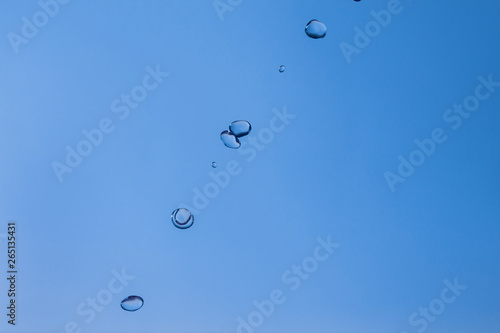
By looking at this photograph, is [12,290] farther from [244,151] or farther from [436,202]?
[436,202]

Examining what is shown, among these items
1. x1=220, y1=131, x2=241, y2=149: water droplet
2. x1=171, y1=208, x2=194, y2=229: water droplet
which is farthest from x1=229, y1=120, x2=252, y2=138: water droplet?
x1=171, y1=208, x2=194, y2=229: water droplet

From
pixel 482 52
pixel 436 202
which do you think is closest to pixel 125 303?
pixel 436 202

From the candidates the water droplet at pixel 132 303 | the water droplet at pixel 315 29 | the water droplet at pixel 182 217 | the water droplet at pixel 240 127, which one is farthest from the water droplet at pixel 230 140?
the water droplet at pixel 132 303

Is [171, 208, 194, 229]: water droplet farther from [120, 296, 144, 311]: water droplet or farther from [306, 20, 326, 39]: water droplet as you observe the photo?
[306, 20, 326, 39]: water droplet

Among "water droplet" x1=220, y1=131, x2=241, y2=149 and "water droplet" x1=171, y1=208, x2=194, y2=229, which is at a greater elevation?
"water droplet" x1=220, y1=131, x2=241, y2=149

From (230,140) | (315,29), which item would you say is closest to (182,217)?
(230,140)

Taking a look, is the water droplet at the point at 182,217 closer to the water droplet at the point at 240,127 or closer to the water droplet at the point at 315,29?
the water droplet at the point at 240,127
